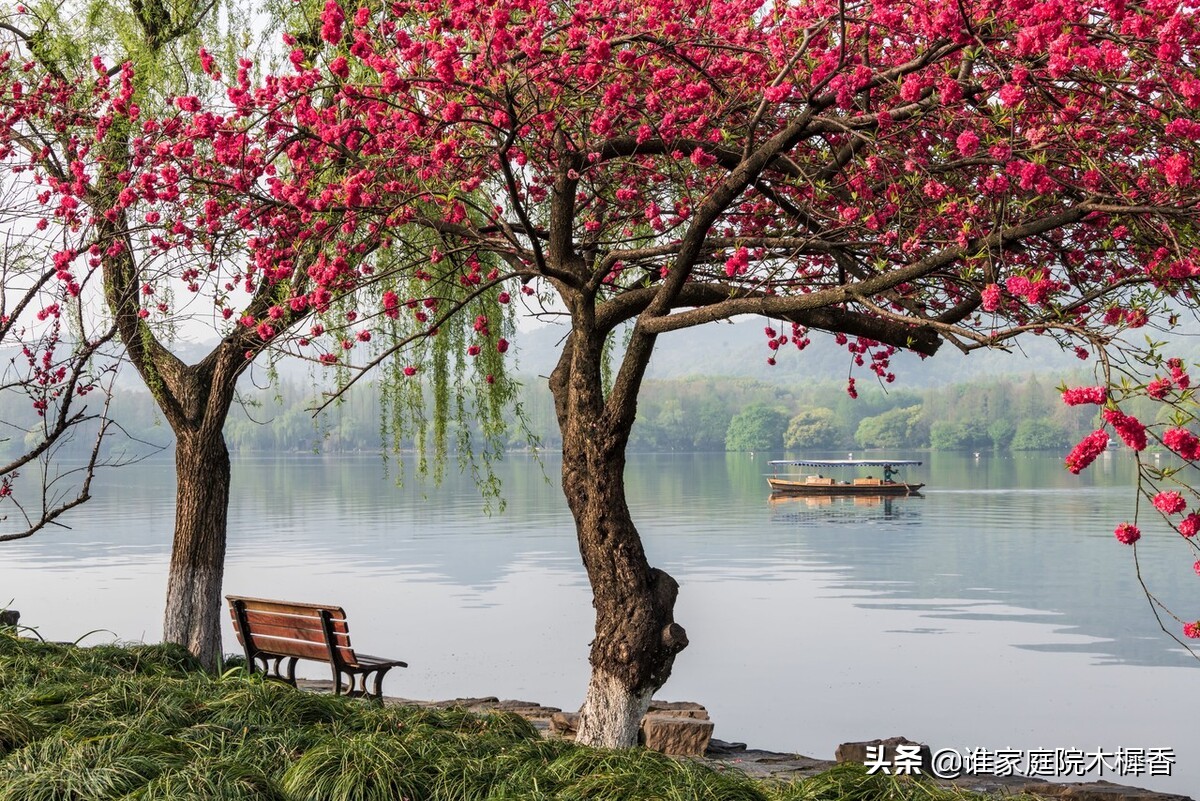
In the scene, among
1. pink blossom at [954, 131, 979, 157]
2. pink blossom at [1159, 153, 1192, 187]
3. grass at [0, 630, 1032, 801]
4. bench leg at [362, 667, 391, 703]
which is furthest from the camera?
bench leg at [362, 667, 391, 703]

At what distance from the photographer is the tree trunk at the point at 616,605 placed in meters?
7.58

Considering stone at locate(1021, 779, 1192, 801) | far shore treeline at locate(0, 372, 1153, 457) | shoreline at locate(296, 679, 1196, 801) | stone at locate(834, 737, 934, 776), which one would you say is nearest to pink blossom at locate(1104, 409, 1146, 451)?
shoreline at locate(296, 679, 1196, 801)

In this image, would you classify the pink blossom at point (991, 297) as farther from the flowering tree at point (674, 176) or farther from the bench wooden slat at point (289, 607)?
the bench wooden slat at point (289, 607)

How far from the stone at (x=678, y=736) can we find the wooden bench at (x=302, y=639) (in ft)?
5.80

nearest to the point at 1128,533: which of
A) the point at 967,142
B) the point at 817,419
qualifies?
the point at 967,142

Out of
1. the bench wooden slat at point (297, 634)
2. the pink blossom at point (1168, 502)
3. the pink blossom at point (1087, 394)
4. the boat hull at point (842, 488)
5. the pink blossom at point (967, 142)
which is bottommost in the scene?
the boat hull at point (842, 488)

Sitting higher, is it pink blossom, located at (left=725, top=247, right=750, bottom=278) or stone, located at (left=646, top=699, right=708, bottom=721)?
pink blossom, located at (left=725, top=247, right=750, bottom=278)

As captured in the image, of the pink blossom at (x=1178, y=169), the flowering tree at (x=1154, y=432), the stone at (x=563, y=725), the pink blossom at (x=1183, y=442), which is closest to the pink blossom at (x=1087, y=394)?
the flowering tree at (x=1154, y=432)

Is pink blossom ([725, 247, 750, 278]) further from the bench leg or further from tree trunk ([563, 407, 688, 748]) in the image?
the bench leg

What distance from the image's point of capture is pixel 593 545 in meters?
7.79

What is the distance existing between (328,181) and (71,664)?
3.63 metres

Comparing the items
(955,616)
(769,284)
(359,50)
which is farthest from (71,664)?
(955,616)

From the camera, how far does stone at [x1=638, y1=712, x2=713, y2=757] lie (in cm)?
797

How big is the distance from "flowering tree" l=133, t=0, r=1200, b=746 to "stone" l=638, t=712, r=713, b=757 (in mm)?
440
